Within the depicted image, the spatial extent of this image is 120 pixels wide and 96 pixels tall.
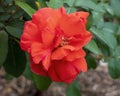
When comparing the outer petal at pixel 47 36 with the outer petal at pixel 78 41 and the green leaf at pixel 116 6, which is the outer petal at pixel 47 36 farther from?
the green leaf at pixel 116 6

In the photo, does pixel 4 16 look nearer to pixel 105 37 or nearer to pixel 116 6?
pixel 105 37

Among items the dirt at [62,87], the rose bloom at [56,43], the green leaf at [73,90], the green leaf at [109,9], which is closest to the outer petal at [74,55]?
the rose bloom at [56,43]

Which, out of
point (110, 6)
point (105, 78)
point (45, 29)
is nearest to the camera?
point (45, 29)

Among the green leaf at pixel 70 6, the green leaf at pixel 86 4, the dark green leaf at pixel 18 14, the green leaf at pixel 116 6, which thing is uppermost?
the green leaf at pixel 70 6

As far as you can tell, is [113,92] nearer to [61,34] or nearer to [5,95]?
[5,95]

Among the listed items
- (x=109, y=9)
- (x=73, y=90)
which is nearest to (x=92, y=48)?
(x=109, y=9)

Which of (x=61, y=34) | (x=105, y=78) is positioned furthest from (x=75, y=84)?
(x=105, y=78)
